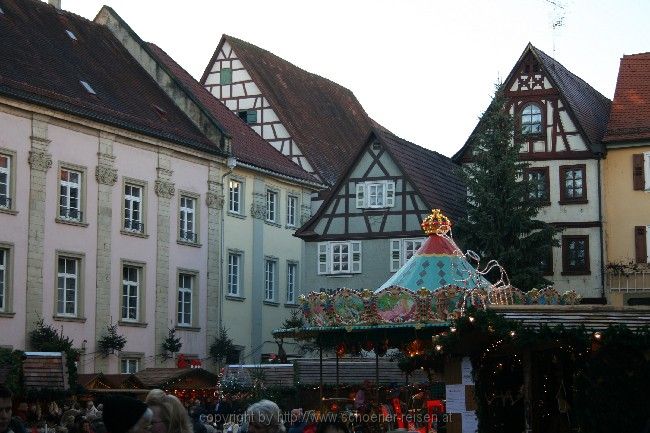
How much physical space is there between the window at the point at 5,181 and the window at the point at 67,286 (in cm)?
280

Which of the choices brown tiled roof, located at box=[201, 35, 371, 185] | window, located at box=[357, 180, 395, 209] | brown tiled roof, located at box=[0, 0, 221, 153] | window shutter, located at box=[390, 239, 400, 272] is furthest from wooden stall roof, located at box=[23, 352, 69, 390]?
brown tiled roof, located at box=[201, 35, 371, 185]

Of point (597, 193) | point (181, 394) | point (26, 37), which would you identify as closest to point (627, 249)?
point (597, 193)

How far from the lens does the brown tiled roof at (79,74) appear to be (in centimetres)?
4150

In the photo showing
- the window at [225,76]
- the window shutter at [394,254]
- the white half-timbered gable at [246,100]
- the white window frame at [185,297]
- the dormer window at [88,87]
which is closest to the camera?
the dormer window at [88,87]

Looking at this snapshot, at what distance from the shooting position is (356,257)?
51031mm

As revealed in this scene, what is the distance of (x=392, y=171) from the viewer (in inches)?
1964

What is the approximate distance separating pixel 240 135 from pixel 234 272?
5.42 meters

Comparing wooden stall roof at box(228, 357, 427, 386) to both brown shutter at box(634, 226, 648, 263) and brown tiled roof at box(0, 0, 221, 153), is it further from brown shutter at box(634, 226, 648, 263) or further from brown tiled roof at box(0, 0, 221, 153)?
brown shutter at box(634, 226, 648, 263)

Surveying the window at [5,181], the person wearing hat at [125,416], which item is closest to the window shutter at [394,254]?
the window at [5,181]

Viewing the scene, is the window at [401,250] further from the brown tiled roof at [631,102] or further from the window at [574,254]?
the brown tiled roof at [631,102]

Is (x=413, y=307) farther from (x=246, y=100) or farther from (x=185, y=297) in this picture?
(x=246, y=100)

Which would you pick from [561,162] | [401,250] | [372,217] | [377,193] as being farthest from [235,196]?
[561,162]

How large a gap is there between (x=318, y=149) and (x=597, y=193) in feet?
44.7

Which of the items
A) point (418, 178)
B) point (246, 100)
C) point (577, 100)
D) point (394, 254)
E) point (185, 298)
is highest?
point (246, 100)
